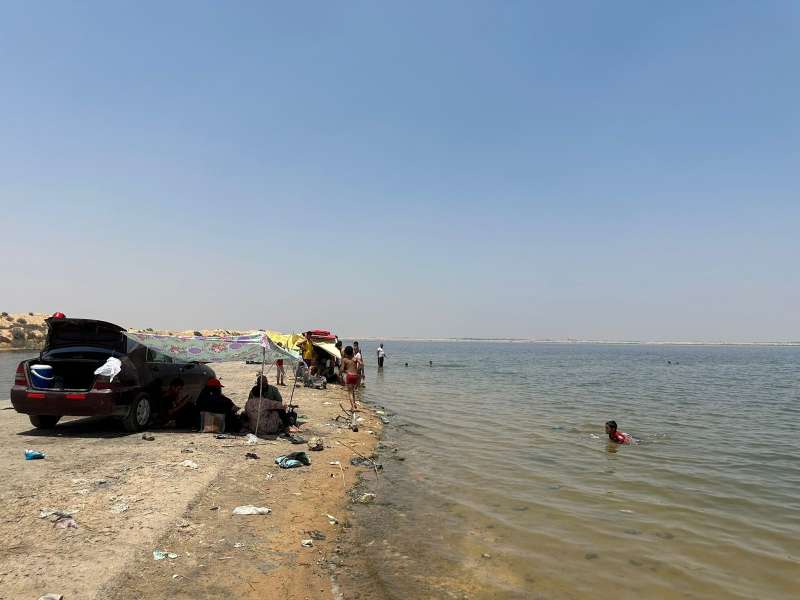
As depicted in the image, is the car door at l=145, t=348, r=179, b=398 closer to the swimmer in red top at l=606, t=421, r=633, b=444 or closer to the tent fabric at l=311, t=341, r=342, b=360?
the swimmer in red top at l=606, t=421, r=633, b=444

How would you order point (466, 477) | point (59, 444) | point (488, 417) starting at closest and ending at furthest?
point (59, 444), point (466, 477), point (488, 417)

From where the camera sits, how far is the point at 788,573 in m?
6.64

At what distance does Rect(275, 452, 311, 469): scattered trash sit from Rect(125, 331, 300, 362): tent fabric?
129 inches

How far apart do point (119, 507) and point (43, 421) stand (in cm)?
678

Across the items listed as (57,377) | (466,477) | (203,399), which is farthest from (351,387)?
(57,377)

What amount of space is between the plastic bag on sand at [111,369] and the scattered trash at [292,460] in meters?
3.98

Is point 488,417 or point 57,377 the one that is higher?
point 57,377

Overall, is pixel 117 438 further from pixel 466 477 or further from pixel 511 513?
pixel 511 513

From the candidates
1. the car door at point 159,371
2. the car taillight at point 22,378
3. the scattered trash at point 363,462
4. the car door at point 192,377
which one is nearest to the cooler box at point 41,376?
the car taillight at point 22,378

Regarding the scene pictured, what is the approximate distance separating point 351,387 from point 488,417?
238 inches

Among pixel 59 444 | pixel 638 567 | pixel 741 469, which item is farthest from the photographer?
pixel 741 469

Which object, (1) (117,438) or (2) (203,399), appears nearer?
(1) (117,438)

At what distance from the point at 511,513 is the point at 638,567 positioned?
233cm

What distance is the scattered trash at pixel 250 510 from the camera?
6887 millimetres
